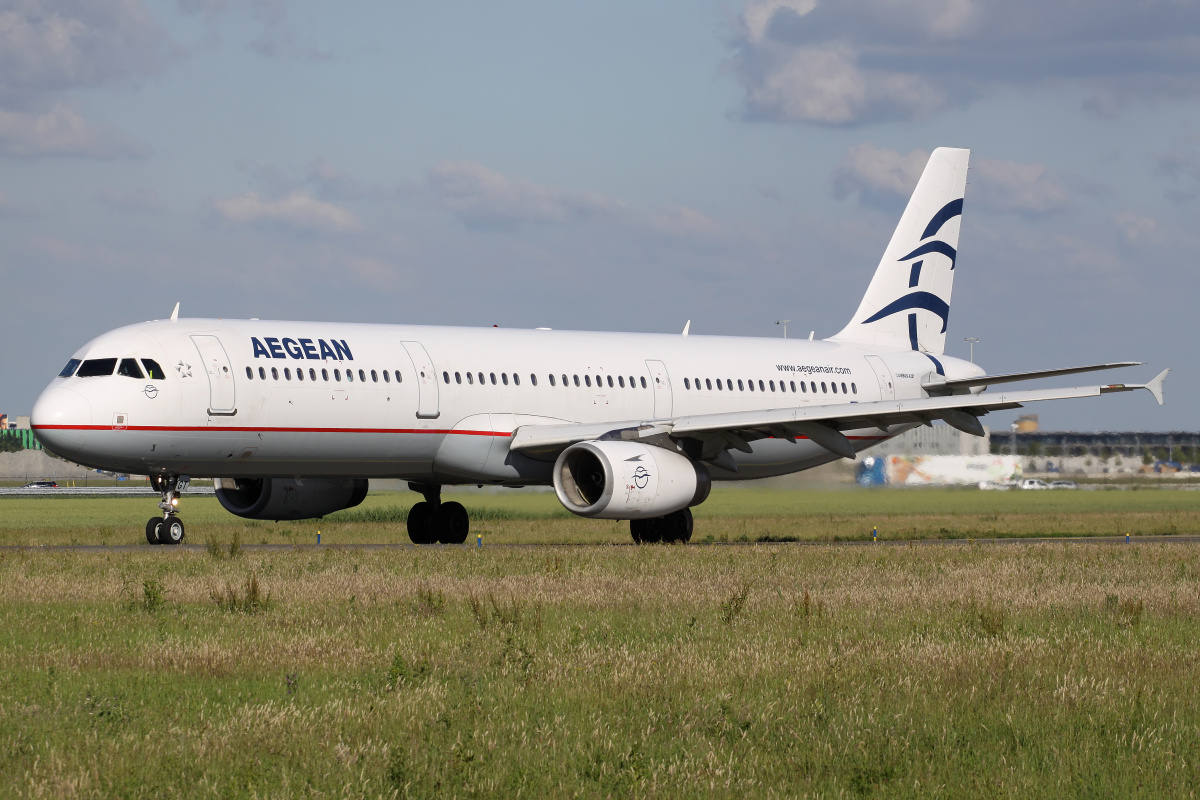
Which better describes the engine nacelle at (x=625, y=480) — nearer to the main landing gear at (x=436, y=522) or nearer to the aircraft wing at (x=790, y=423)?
the aircraft wing at (x=790, y=423)

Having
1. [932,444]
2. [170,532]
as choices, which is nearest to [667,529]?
[170,532]

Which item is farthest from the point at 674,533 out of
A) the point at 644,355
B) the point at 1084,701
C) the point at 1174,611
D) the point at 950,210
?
the point at 1084,701

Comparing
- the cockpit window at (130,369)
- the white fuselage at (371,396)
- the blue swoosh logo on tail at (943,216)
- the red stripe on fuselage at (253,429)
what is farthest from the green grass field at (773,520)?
the blue swoosh logo on tail at (943,216)

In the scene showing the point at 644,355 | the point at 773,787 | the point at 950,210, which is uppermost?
the point at 950,210

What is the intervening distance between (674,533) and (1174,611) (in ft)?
48.6

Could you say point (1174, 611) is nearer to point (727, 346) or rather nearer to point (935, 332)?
point (727, 346)

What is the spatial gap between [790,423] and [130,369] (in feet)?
37.4

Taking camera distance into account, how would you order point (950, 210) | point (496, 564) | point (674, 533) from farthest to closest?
point (950, 210)
point (674, 533)
point (496, 564)

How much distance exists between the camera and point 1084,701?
9.68 meters

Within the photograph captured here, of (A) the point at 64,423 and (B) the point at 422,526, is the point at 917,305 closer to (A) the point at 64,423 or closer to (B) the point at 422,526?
(B) the point at 422,526

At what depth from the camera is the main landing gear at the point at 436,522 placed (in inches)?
1170

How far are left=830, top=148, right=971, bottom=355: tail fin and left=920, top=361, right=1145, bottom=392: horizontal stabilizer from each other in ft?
6.05

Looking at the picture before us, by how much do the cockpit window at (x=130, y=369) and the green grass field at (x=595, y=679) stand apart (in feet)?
13.7

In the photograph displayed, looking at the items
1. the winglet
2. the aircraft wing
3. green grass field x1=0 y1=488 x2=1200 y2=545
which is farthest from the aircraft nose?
the winglet
